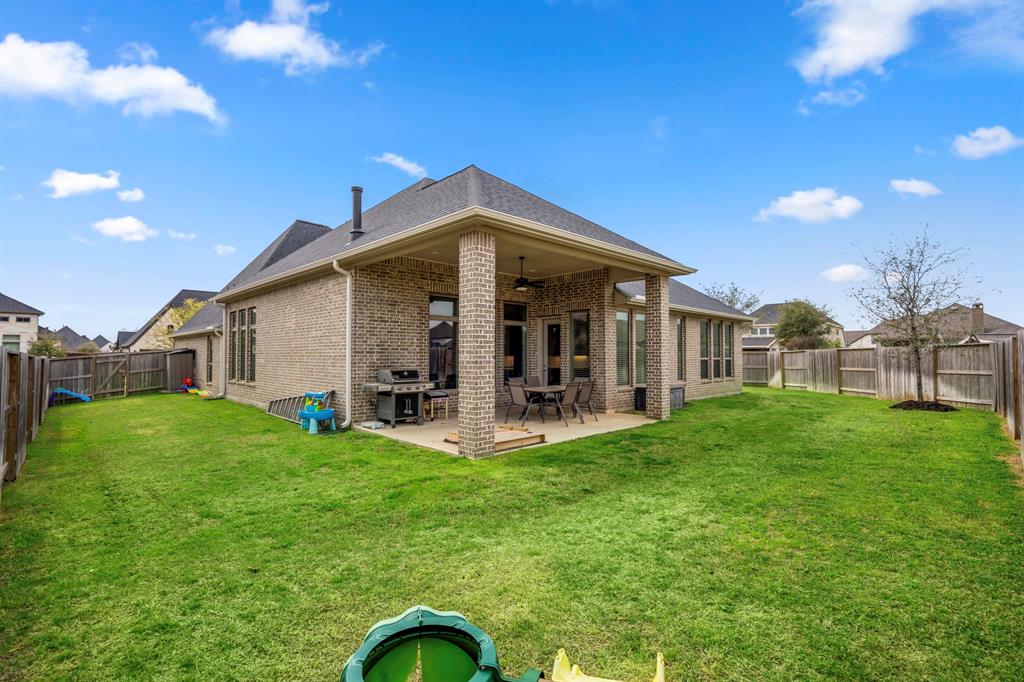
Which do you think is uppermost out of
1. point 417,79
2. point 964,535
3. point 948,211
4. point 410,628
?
point 417,79

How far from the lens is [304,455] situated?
639 cm

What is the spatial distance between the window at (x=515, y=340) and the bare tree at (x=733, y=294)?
3592 centimetres

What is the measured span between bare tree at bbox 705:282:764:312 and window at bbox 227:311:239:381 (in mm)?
39429

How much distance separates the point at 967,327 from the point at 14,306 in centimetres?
6710

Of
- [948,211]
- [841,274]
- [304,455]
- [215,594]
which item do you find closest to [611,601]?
[215,594]

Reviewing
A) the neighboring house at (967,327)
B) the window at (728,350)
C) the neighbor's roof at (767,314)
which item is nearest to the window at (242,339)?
the window at (728,350)

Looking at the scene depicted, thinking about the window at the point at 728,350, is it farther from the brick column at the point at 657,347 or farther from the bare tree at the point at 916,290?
the brick column at the point at 657,347

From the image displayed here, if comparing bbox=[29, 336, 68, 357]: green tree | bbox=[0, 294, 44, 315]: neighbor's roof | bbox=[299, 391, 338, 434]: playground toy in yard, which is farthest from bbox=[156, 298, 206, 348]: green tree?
bbox=[299, 391, 338, 434]: playground toy in yard

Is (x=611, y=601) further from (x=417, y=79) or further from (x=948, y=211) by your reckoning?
(x=948, y=211)

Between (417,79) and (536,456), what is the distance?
10.0 m

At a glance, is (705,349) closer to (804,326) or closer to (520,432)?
(520,432)

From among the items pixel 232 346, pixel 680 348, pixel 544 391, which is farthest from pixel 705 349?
pixel 232 346

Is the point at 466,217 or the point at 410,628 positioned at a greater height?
the point at 466,217

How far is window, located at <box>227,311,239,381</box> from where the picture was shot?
13930 mm
